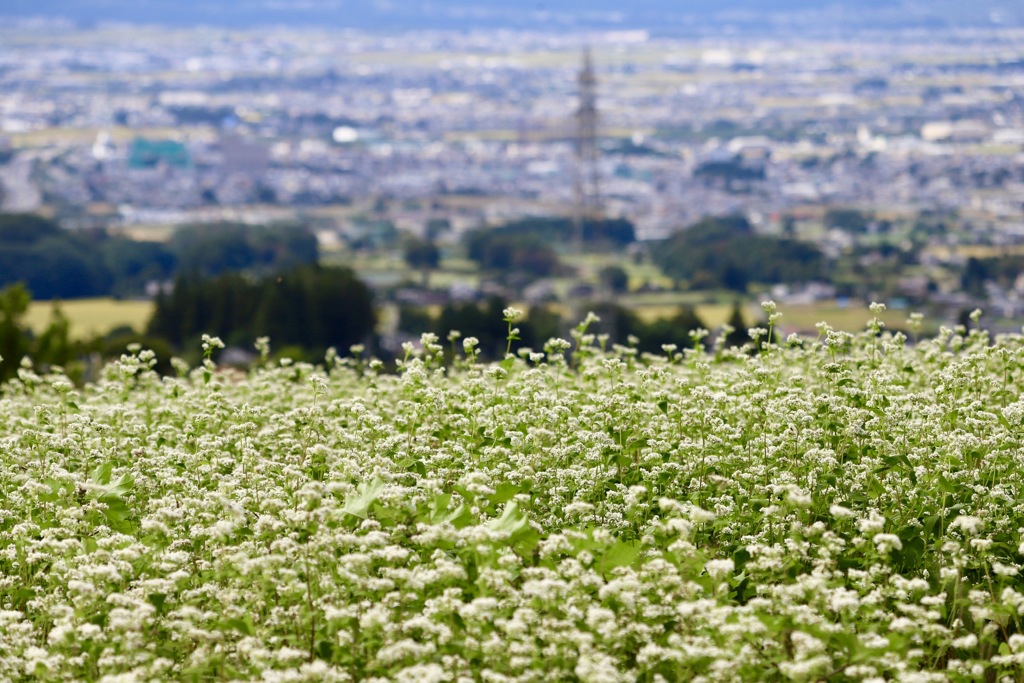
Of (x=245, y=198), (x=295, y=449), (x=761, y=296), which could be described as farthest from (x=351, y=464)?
(x=245, y=198)

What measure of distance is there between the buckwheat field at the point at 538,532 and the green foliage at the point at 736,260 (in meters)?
99.6

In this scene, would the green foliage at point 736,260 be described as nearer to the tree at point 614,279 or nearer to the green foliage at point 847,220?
the tree at point 614,279

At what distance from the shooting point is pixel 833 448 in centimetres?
905

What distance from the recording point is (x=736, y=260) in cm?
11306

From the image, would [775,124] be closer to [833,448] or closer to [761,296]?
[761,296]

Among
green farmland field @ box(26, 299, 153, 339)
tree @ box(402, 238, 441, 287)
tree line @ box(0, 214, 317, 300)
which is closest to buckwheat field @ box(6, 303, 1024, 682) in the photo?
green farmland field @ box(26, 299, 153, 339)

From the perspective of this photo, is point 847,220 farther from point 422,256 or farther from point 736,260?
point 422,256

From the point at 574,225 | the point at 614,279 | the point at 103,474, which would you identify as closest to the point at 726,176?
the point at 574,225

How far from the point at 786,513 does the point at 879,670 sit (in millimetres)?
1443

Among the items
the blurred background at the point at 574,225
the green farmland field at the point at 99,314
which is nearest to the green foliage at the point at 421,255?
the blurred background at the point at 574,225

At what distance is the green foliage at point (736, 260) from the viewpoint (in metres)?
109

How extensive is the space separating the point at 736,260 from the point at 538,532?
107 m

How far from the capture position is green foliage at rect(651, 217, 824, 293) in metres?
109

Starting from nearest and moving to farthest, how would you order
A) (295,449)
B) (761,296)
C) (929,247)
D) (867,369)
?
(295,449)
(867,369)
(761,296)
(929,247)
